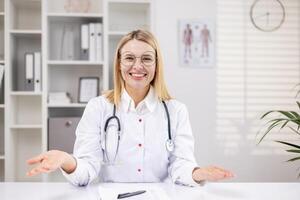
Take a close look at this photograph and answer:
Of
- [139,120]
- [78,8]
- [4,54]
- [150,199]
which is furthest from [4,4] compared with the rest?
[150,199]

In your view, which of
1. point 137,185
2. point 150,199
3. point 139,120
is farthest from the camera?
point 139,120

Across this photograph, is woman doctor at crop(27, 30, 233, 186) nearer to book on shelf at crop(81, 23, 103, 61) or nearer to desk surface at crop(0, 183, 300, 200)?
desk surface at crop(0, 183, 300, 200)

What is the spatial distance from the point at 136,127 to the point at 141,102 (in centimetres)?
13

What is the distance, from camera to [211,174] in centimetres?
132

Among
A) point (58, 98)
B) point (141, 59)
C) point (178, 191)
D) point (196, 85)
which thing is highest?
point (141, 59)

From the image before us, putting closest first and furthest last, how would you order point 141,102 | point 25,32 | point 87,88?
point 141,102 < point 25,32 < point 87,88

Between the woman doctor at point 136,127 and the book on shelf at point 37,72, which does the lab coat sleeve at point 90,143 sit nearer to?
the woman doctor at point 136,127

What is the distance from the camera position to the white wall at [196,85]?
308 centimetres

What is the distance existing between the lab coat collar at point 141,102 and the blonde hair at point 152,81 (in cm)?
2

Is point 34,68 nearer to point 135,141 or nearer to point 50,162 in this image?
point 135,141

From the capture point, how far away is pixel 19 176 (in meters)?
3.19

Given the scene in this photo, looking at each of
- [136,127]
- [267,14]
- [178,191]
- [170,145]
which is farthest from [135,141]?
[267,14]

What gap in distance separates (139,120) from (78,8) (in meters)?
1.85

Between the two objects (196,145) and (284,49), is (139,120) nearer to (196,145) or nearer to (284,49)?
(196,145)
